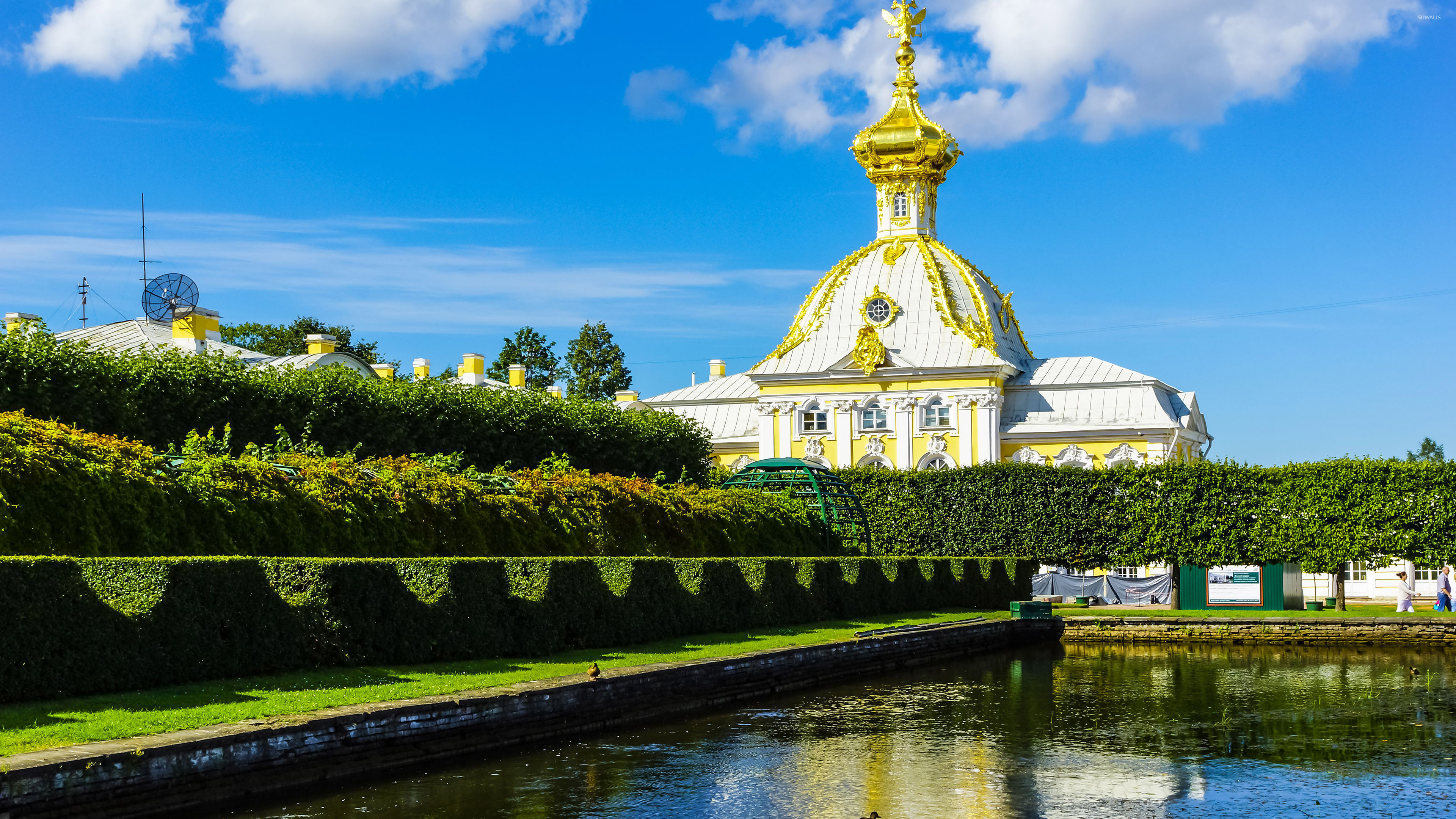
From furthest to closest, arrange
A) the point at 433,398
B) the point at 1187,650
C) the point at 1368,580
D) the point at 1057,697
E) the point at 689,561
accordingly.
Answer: the point at 1368,580, the point at 433,398, the point at 1187,650, the point at 689,561, the point at 1057,697

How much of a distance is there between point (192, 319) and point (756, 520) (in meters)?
23.4

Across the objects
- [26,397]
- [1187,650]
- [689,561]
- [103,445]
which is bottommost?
[1187,650]

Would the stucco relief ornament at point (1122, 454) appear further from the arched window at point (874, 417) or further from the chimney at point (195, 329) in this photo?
the chimney at point (195, 329)

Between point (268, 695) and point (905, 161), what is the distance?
64.7m

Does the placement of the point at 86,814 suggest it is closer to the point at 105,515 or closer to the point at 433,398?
the point at 105,515

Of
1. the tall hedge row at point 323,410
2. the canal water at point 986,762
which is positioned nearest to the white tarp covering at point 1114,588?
the tall hedge row at point 323,410

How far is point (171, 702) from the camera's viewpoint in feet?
42.2

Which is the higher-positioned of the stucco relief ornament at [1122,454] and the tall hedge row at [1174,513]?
the stucco relief ornament at [1122,454]

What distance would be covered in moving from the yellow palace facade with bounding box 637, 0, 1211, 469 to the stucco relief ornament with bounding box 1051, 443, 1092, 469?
2.9 inches

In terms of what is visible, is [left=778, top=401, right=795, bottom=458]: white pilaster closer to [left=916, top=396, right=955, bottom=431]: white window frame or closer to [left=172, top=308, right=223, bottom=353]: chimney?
[left=916, top=396, right=955, bottom=431]: white window frame

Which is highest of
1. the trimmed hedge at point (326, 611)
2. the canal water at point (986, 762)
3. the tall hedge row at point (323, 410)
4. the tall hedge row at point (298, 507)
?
the tall hedge row at point (323, 410)

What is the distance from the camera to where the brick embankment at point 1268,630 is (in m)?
29.8

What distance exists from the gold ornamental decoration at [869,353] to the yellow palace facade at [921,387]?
8cm

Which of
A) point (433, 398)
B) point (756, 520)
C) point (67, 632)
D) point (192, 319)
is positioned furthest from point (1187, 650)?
point (192, 319)
